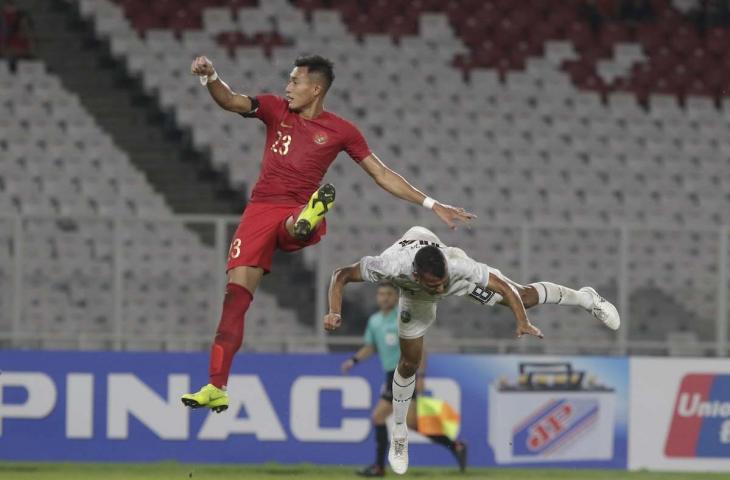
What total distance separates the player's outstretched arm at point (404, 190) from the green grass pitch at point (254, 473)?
168 inches

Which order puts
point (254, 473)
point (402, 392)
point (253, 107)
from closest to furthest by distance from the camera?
point (253, 107)
point (402, 392)
point (254, 473)

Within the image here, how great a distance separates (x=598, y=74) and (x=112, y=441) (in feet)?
32.1

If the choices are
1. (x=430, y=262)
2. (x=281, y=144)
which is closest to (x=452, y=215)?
(x=430, y=262)

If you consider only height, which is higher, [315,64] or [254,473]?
[315,64]

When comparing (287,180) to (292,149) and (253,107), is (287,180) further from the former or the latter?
(253,107)

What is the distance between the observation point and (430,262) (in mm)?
9641

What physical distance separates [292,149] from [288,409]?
5.12 m

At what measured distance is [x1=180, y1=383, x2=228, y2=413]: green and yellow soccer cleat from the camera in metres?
9.23

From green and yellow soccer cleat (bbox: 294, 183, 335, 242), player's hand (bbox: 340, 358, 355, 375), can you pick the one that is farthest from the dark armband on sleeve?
player's hand (bbox: 340, 358, 355, 375)

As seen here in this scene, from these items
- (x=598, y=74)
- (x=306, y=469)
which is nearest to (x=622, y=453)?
(x=306, y=469)

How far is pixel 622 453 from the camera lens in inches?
583

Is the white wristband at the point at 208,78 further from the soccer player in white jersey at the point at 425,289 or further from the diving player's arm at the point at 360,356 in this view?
the diving player's arm at the point at 360,356

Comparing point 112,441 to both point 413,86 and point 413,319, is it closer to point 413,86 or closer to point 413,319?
point 413,319

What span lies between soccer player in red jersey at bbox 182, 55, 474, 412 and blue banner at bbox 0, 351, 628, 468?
4.66 m
